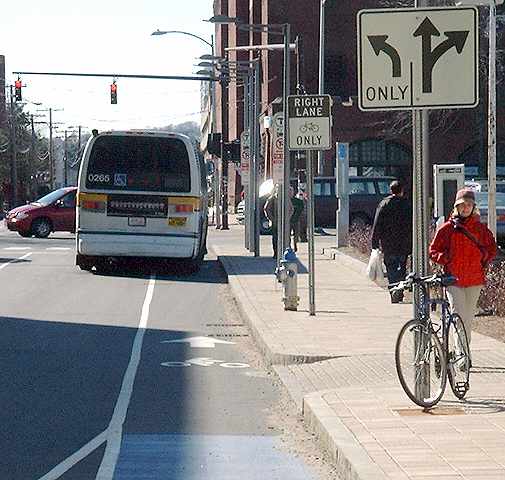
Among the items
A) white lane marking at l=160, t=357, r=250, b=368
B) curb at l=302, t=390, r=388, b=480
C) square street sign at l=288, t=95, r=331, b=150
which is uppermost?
square street sign at l=288, t=95, r=331, b=150

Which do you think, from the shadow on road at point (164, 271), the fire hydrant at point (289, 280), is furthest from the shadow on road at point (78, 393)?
the shadow on road at point (164, 271)

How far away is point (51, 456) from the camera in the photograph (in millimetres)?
9305

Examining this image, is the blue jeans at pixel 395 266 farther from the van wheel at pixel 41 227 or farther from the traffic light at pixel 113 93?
the traffic light at pixel 113 93

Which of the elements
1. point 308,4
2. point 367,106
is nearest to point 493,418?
point 367,106

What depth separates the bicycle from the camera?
10.1 metres

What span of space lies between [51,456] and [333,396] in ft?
8.64

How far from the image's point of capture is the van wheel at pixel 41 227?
1825 inches

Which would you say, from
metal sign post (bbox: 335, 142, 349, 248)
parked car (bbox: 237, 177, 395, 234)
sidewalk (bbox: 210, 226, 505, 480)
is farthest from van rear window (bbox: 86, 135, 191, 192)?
parked car (bbox: 237, 177, 395, 234)

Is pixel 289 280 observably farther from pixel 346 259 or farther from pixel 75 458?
pixel 346 259

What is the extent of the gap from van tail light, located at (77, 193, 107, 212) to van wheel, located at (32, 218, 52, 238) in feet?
62.7

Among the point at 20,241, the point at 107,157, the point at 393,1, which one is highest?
the point at 393,1

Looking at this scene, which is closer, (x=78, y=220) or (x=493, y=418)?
(x=493, y=418)

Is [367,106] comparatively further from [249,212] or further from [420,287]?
[249,212]

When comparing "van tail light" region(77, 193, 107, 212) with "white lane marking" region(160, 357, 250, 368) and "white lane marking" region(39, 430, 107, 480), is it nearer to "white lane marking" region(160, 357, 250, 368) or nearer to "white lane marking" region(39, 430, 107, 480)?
"white lane marking" region(160, 357, 250, 368)
